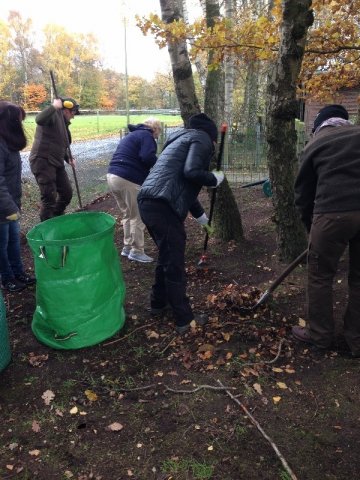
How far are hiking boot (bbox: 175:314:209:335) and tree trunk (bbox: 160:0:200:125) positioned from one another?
95.5 inches

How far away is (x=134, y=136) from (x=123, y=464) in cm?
336

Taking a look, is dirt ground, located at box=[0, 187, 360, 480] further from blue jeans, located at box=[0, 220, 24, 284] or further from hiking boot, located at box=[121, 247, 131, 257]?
hiking boot, located at box=[121, 247, 131, 257]

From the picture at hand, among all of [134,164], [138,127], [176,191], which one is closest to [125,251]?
[134,164]

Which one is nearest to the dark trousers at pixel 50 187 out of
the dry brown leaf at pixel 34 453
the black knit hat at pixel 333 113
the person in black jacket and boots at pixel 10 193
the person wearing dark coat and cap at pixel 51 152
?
the person wearing dark coat and cap at pixel 51 152

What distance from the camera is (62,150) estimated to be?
18.0 feet

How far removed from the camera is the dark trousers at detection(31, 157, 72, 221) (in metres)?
5.36

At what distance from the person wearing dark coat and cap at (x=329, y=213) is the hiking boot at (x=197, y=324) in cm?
74

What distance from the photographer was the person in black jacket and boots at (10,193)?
12.3ft

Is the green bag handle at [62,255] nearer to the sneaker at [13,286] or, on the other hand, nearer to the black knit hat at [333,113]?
the sneaker at [13,286]

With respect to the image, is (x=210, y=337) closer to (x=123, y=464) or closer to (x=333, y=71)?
(x=123, y=464)

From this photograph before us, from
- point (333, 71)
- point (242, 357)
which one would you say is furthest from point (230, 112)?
point (242, 357)

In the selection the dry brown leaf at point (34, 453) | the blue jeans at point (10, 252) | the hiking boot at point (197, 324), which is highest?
the blue jeans at point (10, 252)

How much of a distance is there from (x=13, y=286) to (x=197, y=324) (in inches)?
78.2

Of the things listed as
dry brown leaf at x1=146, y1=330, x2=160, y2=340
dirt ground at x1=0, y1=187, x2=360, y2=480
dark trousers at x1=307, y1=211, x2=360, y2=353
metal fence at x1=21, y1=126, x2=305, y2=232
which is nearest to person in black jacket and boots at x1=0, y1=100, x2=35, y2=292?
dirt ground at x1=0, y1=187, x2=360, y2=480
